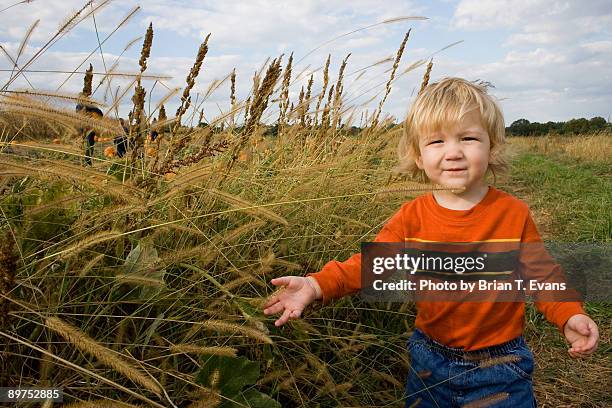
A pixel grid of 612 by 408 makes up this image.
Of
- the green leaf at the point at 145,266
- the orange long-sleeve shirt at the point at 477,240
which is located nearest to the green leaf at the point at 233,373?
the green leaf at the point at 145,266

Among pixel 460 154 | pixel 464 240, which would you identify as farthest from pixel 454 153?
pixel 464 240

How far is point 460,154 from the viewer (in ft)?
4.72

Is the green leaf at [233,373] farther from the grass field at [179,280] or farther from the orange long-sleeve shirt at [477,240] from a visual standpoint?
the orange long-sleeve shirt at [477,240]

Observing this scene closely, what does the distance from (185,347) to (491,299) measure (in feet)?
A: 2.65

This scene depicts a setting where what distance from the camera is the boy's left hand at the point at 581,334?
1330 mm

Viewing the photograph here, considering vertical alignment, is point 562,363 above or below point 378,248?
below

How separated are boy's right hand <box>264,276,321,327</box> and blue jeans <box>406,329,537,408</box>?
1.26 ft

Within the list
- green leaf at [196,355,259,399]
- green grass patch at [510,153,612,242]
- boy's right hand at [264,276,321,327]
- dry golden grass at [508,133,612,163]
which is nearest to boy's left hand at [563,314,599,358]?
boy's right hand at [264,276,321,327]

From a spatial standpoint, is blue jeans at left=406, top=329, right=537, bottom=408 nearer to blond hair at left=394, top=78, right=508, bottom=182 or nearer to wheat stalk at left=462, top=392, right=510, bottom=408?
wheat stalk at left=462, top=392, right=510, bottom=408

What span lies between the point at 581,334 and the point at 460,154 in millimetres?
523

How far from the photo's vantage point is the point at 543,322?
8.64 feet

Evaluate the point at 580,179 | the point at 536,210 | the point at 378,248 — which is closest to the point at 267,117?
the point at 378,248

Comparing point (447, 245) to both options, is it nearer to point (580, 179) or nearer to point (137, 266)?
point (137, 266)

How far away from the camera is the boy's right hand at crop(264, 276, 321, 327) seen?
1.26m
